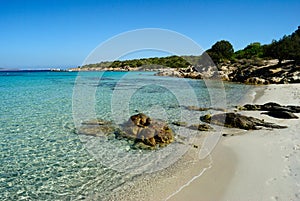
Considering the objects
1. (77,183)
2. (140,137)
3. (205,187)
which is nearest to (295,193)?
(205,187)

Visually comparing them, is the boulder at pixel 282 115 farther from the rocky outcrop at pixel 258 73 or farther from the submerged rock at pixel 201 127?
the rocky outcrop at pixel 258 73

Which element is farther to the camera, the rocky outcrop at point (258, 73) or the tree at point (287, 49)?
the tree at point (287, 49)

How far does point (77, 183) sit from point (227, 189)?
4.51m

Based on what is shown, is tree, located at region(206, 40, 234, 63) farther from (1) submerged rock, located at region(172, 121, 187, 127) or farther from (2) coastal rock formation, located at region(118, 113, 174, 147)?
(2) coastal rock formation, located at region(118, 113, 174, 147)

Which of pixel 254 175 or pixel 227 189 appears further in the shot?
pixel 254 175

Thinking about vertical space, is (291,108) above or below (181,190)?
above

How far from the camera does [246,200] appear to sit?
5832mm

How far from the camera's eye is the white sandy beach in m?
6.16

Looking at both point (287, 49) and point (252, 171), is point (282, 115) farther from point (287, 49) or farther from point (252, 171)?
point (287, 49)

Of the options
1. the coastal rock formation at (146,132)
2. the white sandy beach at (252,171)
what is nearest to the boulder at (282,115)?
the white sandy beach at (252,171)

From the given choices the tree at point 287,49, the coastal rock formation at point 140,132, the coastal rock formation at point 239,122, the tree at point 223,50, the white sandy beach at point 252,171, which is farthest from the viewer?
the tree at point 223,50

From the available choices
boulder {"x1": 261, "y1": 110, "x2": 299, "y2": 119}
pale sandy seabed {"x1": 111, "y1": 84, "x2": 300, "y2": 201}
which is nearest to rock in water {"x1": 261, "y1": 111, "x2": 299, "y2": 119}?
boulder {"x1": 261, "y1": 110, "x2": 299, "y2": 119}

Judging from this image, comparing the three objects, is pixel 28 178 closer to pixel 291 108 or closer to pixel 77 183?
pixel 77 183

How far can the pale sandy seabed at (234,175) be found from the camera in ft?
20.5
